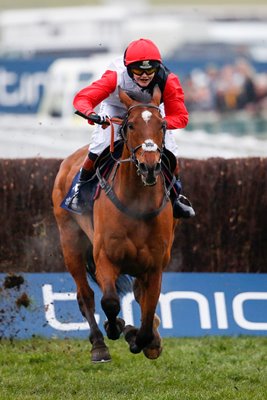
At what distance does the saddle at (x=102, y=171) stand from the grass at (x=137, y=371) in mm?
1223

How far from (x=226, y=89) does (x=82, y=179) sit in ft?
66.7

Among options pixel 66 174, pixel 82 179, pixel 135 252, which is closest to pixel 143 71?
pixel 135 252

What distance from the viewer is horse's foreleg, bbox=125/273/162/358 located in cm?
758

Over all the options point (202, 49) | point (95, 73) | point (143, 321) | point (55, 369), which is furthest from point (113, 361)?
point (202, 49)

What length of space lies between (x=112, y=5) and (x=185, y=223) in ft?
76.6

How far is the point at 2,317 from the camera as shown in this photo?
9.73m

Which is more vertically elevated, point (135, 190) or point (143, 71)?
point (143, 71)

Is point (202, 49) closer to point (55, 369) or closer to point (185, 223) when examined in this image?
point (185, 223)

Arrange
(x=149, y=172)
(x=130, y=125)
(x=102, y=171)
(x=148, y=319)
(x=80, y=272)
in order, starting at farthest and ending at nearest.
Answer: (x=80, y=272) < (x=102, y=171) < (x=148, y=319) < (x=130, y=125) < (x=149, y=172)

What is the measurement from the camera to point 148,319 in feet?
25.0

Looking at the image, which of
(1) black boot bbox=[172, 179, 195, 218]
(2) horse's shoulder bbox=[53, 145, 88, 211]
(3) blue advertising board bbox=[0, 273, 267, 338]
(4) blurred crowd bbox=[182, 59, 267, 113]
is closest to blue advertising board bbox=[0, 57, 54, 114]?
(4) blurred crowd bbox=[182, 59, 267, 113]

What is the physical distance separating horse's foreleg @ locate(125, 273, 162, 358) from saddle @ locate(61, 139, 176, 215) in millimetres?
682

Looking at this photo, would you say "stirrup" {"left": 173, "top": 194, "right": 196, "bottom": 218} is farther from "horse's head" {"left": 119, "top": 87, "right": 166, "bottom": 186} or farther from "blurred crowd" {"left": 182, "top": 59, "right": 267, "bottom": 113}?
"blurred crowd" {"left": 182, "top": 59, "right": 267, "bottom": 113}

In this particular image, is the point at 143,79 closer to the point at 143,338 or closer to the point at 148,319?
the point at 148,319
